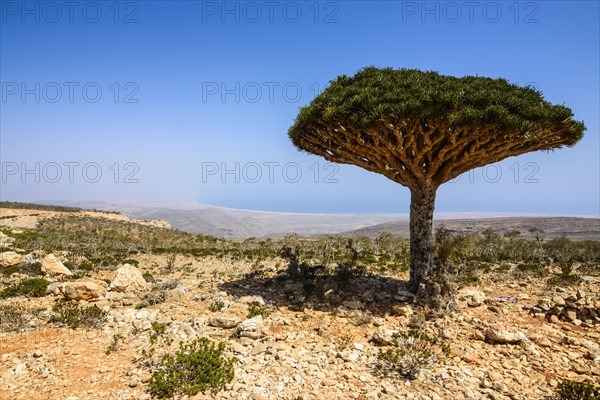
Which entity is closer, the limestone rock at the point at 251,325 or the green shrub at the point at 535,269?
the limestone rock at the point at 251,325

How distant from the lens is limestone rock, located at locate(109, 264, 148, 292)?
10.3 m

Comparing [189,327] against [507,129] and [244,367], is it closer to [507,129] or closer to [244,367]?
[244,367]

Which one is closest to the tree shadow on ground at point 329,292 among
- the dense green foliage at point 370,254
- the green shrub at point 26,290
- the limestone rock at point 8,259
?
the dense green foliage at point 370,254

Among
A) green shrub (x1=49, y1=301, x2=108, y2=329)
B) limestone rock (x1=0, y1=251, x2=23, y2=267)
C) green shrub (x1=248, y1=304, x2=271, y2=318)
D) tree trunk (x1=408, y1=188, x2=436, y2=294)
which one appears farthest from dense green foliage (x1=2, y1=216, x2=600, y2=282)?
green shrub (x1=49, y1=301, x2=108, y2=329)

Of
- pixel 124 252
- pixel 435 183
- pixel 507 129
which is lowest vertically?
pixel 124 252

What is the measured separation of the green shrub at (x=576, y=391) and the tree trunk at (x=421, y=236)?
4888 millimetres

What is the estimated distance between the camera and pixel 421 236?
9.71 meters

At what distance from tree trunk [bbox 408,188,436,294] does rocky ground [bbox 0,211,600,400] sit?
2.79ft

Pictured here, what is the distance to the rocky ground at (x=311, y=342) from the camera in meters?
5.01

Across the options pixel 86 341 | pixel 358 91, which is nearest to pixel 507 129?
pixel 358 91

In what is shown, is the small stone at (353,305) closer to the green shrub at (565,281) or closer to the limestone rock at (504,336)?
the limestone rock at (504,336)

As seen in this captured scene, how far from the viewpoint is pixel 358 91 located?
28.7 feet

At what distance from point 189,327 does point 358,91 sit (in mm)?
7216

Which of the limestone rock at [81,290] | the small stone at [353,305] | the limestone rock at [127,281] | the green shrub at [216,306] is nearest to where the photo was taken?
the green shrub at [216,306]
